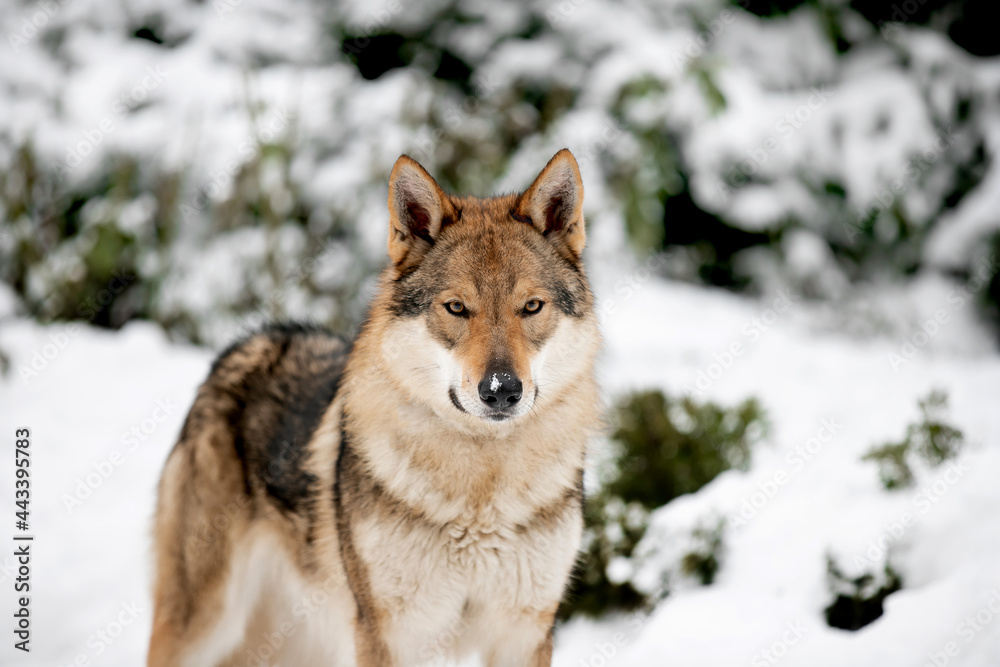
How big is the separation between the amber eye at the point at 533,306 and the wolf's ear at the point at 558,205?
1.08 feet

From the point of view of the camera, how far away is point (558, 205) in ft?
8.98

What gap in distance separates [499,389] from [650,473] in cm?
266

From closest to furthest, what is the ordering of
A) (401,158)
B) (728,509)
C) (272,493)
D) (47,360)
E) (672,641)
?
(401,158)
(272,493)
(672,641)
(728,509)
(47,360)

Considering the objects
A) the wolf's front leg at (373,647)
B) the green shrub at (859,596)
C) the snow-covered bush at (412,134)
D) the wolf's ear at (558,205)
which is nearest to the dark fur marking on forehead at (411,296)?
the wolf's ear at (558,205)

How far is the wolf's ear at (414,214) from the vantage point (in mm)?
2566

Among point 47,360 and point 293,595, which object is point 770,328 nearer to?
point 293,595

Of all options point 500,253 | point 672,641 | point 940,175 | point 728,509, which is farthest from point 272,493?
point 940,175

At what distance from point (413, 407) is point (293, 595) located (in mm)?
1070

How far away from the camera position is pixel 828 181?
7.24 m

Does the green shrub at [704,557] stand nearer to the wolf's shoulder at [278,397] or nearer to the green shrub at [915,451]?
the green shrub at [915,451]

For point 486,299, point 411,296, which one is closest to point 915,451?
point 486,299

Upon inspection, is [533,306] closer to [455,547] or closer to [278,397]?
[455,547]

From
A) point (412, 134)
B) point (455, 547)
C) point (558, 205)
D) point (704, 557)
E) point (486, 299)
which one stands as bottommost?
point (412, 134)

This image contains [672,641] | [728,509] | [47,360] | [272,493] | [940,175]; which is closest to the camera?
[272,493]
